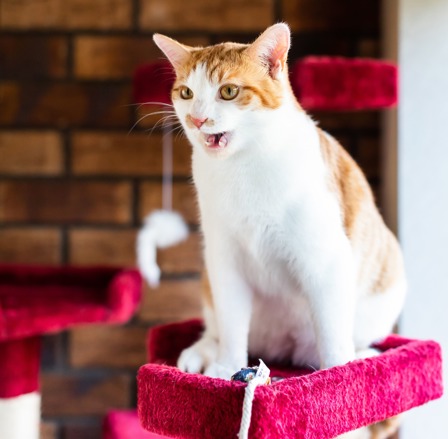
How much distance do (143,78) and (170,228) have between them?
1.14 ft

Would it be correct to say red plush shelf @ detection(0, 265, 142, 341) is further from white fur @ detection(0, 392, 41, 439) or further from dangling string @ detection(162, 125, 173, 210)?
dangling string @ detection(162, 125, 173, 210)

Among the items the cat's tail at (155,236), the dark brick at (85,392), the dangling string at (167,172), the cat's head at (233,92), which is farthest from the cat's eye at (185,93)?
the dark brick at (85,392)

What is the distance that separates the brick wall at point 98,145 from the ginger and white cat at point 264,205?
74cm

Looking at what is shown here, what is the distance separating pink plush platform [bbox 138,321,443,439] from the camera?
756 millimetres

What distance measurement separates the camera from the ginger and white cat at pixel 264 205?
2.87ft

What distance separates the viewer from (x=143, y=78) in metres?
1.47

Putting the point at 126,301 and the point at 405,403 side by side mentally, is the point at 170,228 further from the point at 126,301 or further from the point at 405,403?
the point at 405,403

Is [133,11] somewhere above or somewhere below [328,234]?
above

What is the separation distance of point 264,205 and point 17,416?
30.2 inches

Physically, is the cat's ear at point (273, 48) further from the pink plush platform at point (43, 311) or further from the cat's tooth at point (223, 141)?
the pink plush platform at point (43, 311)

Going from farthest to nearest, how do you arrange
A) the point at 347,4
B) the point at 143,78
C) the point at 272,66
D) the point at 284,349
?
the point at 347,4 → the point at 143,78 → the point at 284,349 → the point at 272,66

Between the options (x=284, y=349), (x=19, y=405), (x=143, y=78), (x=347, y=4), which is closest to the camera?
(x=284, y=349)

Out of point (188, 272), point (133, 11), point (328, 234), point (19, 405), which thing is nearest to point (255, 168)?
point (328, 234)

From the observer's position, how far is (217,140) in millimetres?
869
